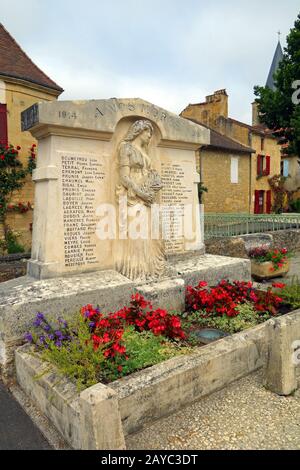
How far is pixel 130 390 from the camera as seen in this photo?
93.3 inches

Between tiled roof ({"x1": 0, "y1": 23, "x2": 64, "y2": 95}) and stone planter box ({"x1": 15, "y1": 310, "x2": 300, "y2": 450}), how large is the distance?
10.3 meters

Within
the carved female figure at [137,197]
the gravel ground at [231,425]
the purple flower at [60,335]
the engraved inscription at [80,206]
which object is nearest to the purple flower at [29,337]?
the purple flower at [60,335]

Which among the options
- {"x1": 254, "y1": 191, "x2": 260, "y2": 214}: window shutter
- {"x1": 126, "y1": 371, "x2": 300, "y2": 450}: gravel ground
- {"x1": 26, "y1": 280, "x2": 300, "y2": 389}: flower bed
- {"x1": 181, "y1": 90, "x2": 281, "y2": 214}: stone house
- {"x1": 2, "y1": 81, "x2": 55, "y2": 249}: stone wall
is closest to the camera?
{"x1": 126, "y1": 371, "x2": 300, "y2": 450}: gravel ground

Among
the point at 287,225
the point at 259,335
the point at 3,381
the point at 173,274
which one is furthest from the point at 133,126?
the point at 287,225

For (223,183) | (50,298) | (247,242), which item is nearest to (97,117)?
(50,298)

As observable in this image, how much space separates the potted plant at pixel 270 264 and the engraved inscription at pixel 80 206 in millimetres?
4627

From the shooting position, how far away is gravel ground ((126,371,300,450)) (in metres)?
2.35

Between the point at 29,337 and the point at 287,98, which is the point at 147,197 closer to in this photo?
the point at 29,337

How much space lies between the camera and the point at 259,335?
131 inches

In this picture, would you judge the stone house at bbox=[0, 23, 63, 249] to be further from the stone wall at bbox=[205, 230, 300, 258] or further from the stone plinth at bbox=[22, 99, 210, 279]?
the stone plinth at bbox=[22, 99, 210, 279]

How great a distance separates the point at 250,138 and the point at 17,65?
49.8 feet

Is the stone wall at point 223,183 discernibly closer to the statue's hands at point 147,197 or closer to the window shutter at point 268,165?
the window shutter at point 268,165

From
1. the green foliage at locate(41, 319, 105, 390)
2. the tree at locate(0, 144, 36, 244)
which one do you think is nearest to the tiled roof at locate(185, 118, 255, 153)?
the tree at locate(0, 144, 36, 244)

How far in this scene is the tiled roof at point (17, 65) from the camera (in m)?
10.7
